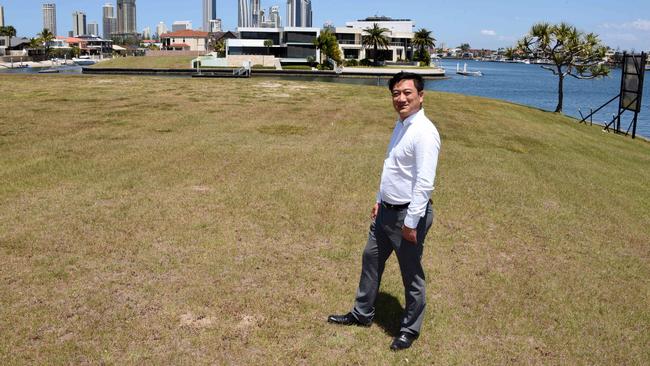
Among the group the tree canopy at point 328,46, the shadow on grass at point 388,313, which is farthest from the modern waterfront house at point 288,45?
the shadow on grass at point 388,313

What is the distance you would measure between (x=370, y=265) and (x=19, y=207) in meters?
6.58

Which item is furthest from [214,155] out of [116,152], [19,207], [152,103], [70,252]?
[152,103]

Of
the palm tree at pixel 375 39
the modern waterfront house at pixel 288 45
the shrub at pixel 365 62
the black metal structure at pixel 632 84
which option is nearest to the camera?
the black metal structure at pixel 632 84

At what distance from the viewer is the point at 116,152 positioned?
44.1 feet

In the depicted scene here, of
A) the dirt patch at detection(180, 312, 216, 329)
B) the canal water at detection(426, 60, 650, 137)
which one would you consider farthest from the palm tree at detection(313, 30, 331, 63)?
the dirt patch at detection(180, 312, 216, 329)

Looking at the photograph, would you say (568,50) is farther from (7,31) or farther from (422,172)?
(7,31)

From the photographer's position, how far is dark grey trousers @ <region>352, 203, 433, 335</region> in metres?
4.82

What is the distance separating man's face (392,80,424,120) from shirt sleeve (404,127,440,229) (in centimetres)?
26

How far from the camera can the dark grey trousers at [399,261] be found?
4.82 m

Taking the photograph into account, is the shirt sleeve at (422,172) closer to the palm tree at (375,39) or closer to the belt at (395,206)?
the belt at (395,206)

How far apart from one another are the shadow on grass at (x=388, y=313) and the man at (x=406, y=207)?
0.21 meters

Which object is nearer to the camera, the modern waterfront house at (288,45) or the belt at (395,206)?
the belt at (395,206)

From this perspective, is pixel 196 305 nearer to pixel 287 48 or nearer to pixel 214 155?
pixel 214 155

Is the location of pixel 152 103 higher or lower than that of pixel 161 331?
A: higher
